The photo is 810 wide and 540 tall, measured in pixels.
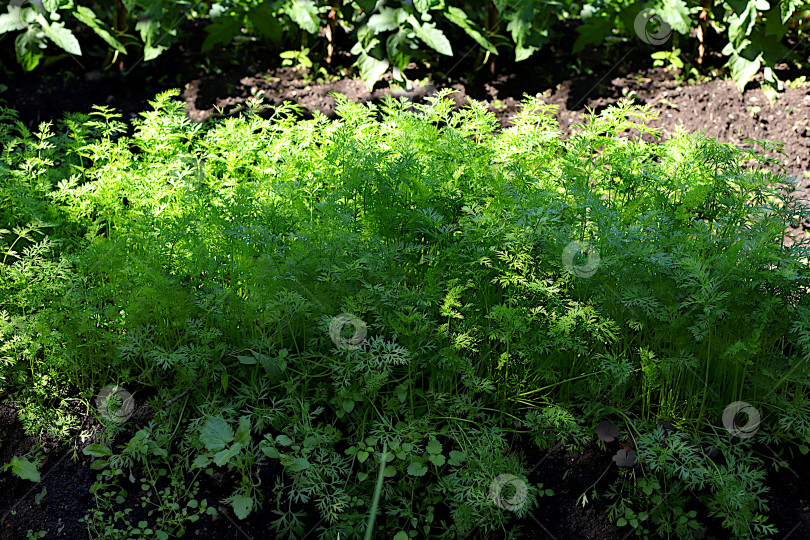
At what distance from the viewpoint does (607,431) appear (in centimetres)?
238

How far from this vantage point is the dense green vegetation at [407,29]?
181 inches

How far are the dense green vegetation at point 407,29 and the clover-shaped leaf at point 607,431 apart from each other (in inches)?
110

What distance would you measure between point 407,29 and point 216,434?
3.16 metres

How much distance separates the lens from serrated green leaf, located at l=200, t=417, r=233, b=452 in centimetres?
215

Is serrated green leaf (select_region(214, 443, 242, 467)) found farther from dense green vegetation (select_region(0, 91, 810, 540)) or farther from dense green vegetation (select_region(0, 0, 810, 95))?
dense green vegetation (select_region(0, 0, 810, 95))

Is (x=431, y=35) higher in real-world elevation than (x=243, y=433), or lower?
higher

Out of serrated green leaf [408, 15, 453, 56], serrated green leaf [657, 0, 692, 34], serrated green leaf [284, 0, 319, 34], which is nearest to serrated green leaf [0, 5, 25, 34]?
serrated green leaf [284, 0, 319, 34]

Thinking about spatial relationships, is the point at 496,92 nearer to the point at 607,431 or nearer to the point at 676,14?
the point at 676,14

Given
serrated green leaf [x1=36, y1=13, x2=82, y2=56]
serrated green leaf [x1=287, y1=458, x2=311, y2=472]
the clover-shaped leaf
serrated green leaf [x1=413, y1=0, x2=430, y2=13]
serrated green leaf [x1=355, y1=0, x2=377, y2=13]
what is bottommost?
serrated green leaf [x1=36, y1=13, x2=82, y2=56]

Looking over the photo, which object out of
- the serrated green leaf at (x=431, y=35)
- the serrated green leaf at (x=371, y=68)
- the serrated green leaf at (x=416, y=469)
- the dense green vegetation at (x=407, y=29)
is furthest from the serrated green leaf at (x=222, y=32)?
the serrated green leaf at (x=416, y=469)

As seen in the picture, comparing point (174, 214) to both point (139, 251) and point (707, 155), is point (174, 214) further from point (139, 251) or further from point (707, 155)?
point (707, 155)

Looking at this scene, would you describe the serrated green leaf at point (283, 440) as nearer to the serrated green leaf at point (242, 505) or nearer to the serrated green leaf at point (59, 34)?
the serrated green leaf at point (242, 505)

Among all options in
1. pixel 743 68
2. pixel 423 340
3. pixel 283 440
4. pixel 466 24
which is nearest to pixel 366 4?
pixel 466 24

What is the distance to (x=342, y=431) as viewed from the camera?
97.2 inches
